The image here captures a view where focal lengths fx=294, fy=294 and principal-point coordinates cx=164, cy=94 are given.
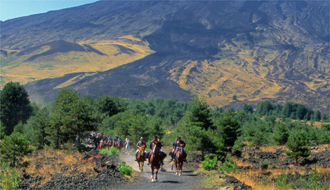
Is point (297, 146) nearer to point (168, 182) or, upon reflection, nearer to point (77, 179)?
point (168, 182)

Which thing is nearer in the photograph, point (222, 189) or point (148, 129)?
point (222, 189)

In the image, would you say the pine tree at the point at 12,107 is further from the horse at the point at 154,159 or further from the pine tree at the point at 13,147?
the horse at the point at 154,159

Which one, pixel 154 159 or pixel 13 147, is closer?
pixel 154 159

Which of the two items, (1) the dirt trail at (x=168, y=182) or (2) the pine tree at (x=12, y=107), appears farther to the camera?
(2) the pine tree at (x=12, y=107)

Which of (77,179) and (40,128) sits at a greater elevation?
(40,128)

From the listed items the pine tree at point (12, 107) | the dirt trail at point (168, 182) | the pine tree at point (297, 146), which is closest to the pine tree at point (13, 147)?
the dirt trail at point (168, 182)

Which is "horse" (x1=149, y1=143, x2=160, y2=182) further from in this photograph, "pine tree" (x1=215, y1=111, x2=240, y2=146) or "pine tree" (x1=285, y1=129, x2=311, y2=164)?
"pine tree" (x1=215, y1=111, x2=240, y2=146)

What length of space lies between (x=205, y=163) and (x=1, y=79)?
7585 inches

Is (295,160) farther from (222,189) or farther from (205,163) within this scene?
(222,189)

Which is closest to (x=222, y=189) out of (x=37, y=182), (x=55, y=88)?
(x=37, y=182)

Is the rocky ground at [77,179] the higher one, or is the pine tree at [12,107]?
the pine tree at [12,107]

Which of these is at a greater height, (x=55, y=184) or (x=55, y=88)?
(x=55, y=88)

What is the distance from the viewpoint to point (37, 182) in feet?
45.2

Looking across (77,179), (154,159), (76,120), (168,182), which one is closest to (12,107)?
(76,120)
